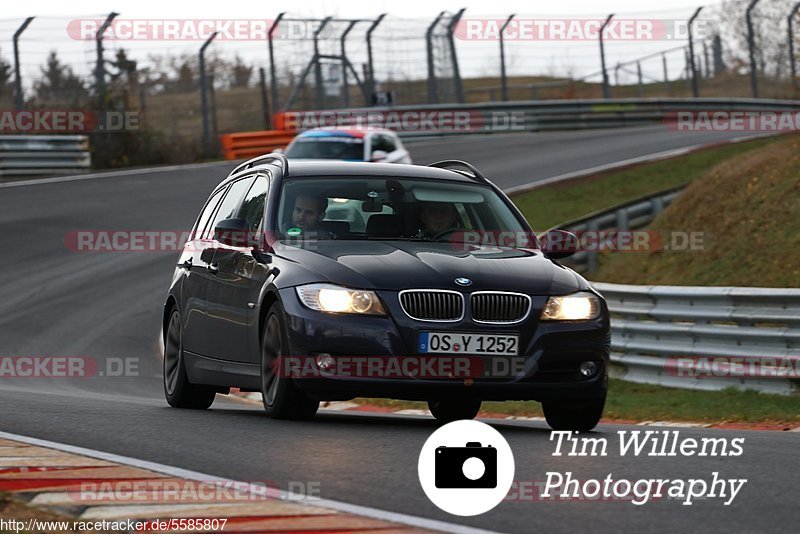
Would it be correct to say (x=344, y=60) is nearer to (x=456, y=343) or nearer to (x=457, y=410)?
(x=457, y=410)

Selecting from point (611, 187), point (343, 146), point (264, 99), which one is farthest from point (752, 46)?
point (343, 146)

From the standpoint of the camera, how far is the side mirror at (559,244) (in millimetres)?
9195

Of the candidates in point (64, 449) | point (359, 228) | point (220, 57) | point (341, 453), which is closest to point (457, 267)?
point (359, 228)

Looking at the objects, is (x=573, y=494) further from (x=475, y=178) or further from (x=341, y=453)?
(x=475, y=178)

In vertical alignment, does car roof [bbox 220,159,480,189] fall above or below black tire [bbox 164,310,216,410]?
above

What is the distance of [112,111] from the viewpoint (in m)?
34.9

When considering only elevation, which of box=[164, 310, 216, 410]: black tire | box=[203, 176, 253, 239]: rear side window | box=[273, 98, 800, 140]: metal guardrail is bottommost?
box=[164, 310, 216, 410]: black tire

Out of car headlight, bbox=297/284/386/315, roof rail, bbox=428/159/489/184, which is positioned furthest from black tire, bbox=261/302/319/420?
roof rail, bbox=428/159/489/184

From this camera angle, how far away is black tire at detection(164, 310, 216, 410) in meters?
10.5

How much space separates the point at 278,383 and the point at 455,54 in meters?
32.7

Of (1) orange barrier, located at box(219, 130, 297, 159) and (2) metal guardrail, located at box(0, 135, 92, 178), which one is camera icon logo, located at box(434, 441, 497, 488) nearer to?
(2) metal guardrail, located at box(0, 135, 92, 178)

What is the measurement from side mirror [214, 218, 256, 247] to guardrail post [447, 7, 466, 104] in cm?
2919

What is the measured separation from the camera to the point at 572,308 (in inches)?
333

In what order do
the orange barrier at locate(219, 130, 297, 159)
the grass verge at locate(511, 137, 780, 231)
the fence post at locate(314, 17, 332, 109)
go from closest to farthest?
the grass verge at locate(511, 137, 780, 231), the orange barrier at locate(219, 130, 297, 159), the fence post at locate(314, 17, 332, 109)
